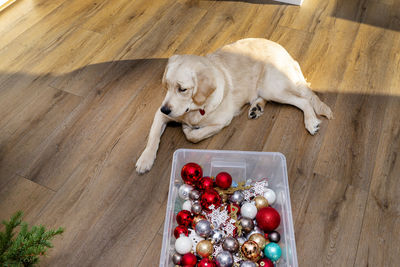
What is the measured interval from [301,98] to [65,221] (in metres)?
1.79

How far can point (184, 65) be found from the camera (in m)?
1.80

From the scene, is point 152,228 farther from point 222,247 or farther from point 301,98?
point 301,98

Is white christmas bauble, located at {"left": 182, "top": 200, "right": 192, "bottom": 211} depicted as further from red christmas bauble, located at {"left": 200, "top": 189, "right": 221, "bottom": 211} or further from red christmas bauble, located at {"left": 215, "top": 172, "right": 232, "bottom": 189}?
red christmas bauble, located at {"left": 215, "top": 172, "right": 232, "bottom": 189}

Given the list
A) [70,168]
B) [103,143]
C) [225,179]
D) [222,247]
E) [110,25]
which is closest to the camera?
[222,247]

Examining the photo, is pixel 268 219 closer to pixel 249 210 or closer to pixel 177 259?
pixel 249 210

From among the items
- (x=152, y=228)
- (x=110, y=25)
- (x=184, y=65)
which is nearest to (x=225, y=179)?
(x=152, y=228)

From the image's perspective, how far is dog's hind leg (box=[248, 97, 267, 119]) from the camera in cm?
228

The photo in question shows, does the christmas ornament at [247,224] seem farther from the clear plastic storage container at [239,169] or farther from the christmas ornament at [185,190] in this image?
the christmas ornament at [185,190]

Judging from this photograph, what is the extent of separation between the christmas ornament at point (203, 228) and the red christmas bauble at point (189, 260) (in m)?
0.11

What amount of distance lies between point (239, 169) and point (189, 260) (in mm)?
656

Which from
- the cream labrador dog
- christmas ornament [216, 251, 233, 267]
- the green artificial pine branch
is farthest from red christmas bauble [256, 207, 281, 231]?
the green artificial pine branch

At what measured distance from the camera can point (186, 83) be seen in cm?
179

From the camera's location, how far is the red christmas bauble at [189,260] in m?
1.53

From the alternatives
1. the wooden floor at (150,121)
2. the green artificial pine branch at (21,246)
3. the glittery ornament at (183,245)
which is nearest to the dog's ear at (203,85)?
the wooden floor at (150,121)
